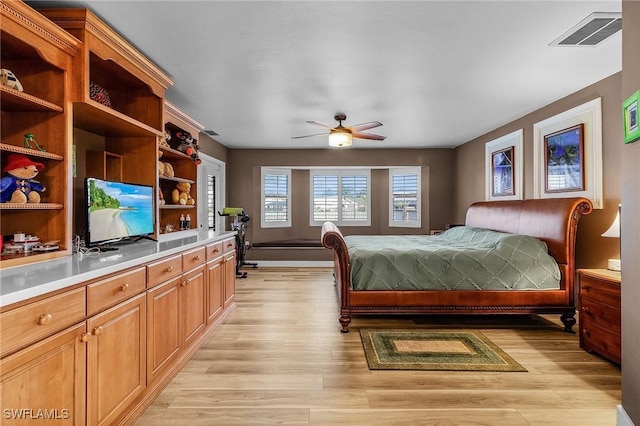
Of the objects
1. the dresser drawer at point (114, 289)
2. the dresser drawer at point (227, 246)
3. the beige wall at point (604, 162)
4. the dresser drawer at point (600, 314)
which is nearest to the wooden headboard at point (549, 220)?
the beige wall at point (604, 162)

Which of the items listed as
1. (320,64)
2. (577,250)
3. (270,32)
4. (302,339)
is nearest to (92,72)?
(270,32)

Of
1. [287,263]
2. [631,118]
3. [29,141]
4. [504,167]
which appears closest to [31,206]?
[29,141]

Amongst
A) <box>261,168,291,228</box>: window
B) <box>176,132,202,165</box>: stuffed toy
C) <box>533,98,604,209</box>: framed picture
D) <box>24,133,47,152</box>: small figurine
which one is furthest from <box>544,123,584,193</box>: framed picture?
<box>261,168,291,228</box>: window

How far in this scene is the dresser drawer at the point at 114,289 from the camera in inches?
58.9

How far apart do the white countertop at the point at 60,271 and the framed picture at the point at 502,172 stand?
4.72 meters

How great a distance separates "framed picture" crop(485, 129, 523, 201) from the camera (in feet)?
15.5

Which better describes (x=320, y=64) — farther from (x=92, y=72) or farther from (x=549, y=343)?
(x=549, y=343)

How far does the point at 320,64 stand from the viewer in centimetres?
288

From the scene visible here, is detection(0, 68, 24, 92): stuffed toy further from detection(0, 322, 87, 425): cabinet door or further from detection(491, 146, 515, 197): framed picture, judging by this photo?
detection(491, 146, 515, 197): framed picture

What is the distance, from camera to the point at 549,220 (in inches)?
136

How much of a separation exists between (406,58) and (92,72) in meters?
2.49

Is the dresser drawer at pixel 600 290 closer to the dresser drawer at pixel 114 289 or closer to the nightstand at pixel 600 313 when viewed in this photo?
the nightstand at pixel 600 313

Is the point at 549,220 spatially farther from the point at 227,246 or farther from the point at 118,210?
the point at 118,210

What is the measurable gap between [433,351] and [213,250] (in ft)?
6.91
